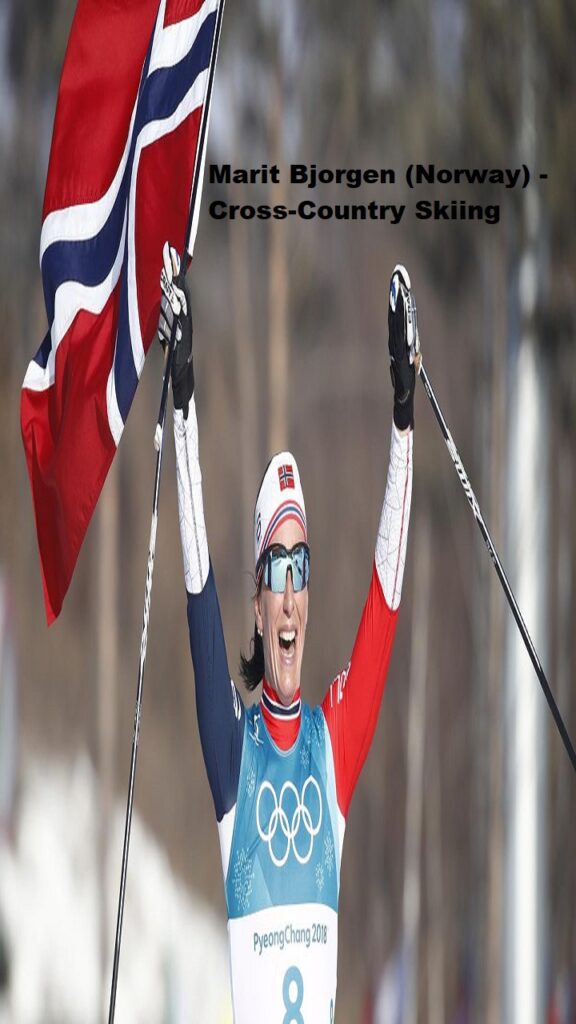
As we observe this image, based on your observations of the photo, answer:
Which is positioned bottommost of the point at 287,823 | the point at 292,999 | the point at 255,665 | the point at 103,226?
the point at 292,999

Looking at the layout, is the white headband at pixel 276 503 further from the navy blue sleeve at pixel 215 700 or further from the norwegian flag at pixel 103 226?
the norwegian flag at pixel 103 226

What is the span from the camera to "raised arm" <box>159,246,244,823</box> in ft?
4.56

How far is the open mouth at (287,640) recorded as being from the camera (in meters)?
1.47

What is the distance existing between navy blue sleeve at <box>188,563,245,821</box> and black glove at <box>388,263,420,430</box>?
208 mm

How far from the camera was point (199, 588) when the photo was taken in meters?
1.42

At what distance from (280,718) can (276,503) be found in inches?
6.8

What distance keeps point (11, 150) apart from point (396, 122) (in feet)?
1.93

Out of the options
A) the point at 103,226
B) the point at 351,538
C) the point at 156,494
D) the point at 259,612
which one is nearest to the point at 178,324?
the point at 156,494

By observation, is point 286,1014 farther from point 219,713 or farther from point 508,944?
point 508,944

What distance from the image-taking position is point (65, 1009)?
2424 millimetres

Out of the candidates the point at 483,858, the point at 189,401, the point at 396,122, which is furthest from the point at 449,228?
the point at 189,401

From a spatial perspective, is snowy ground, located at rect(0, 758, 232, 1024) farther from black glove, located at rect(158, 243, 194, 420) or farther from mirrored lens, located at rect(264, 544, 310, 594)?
black glove, located at rect(158, 243, 194, 420)

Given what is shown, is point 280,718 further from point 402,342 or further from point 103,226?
point 103,226

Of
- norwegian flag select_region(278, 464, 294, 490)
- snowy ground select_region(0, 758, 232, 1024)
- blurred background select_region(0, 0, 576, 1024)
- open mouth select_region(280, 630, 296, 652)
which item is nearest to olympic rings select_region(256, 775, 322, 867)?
open mouth select_region(280, 630, 296, 652)
